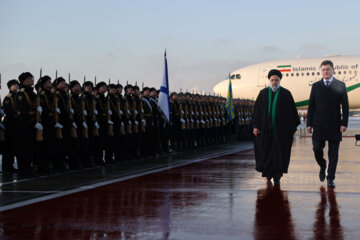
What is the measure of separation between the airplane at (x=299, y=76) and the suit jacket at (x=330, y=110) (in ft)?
99.8

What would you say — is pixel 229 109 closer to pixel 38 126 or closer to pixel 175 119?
pixel 175 119

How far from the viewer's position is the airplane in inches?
1526

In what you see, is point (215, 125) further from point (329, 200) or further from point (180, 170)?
point (329, 200)

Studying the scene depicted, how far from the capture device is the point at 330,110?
8.98 meters

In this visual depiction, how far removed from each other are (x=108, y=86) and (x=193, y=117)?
5969mm

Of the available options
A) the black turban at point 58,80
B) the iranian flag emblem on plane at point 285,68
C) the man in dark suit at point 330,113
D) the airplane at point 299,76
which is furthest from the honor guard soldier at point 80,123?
the iranian flag emblem on plane at point 285,68

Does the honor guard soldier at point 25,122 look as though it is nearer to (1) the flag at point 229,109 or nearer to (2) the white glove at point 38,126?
(2) the white glove at point 38,126

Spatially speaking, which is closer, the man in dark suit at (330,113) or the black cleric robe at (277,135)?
the man in dark suit at (330,113)

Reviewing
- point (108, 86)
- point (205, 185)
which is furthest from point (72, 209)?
point (108, 86)

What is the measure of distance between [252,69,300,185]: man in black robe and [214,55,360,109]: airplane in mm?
30270

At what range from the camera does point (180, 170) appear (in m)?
11.5

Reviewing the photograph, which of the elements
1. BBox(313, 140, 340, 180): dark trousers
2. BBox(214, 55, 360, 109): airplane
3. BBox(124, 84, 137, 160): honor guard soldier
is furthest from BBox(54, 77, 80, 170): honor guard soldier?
BBox(214, 55, 360, 109): airplane

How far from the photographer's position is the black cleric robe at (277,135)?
9211 millimetres

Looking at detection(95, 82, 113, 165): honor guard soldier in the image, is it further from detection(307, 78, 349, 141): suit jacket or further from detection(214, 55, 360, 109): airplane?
detection(214, 55, 360, 109): airplane
